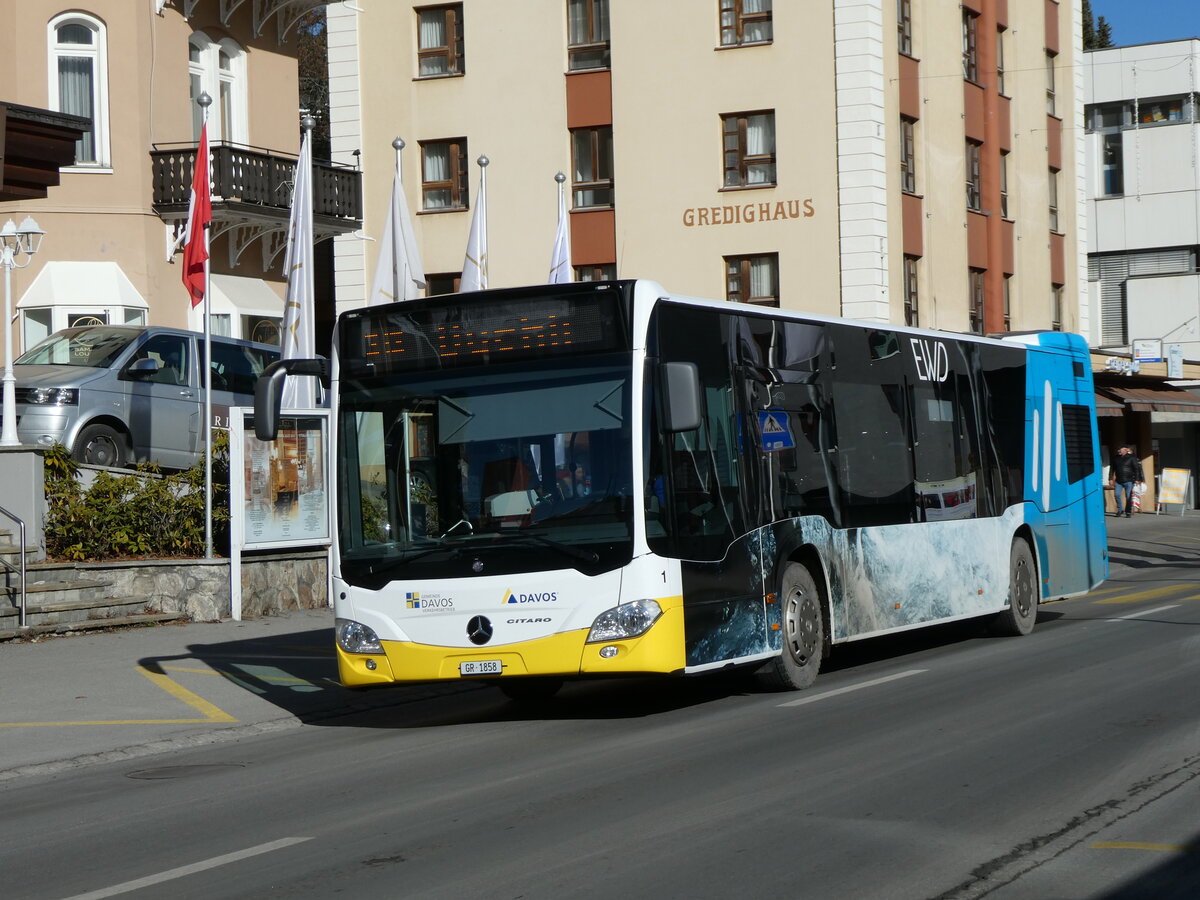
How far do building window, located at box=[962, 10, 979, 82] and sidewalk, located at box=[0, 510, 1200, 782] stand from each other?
2771 cm

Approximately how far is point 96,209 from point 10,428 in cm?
1197

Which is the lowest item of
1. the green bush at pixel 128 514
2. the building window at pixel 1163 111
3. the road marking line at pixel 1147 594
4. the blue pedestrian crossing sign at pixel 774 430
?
the road marking line at pixel 1147 594

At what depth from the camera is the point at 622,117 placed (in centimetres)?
3734

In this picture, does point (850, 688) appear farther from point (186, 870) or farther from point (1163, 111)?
point (1163, 111)

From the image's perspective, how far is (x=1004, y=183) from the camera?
43.7 meters

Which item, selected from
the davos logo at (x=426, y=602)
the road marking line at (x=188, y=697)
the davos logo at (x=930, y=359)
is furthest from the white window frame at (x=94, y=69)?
the davos logo at (x=426, y=602)

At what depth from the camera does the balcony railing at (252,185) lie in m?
29.7

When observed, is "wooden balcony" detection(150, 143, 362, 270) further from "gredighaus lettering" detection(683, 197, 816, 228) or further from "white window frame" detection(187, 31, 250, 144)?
"gredighaus lettering" detection(683, 197, 816, 228)

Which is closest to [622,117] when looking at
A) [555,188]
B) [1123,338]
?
[555,188]

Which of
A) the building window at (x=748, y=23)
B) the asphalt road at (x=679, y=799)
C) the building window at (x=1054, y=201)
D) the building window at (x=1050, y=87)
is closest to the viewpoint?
the asphalt road at (x=679, y=799)

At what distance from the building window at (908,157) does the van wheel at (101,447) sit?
21.3 meters

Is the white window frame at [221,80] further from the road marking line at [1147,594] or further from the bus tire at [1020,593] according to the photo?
the bus tire at [1020,593]

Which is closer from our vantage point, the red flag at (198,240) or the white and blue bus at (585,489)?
the white and blue bus at (585,489)

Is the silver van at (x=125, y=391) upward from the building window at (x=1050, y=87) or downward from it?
downward
